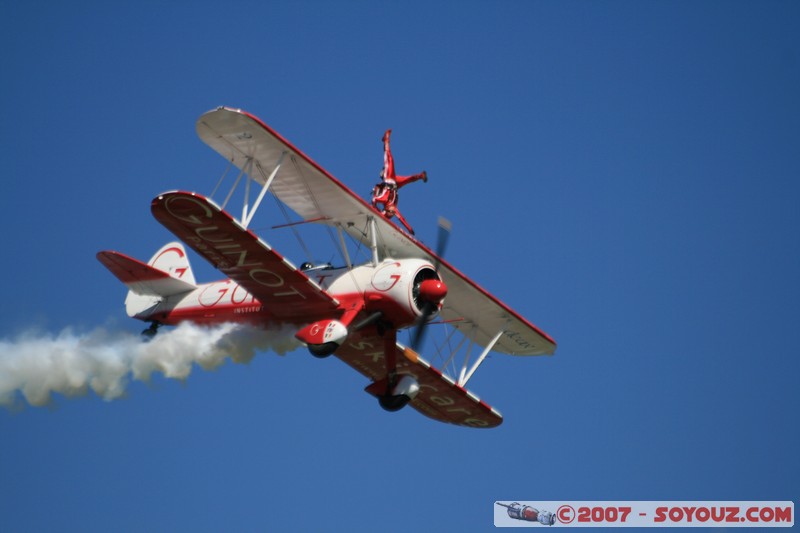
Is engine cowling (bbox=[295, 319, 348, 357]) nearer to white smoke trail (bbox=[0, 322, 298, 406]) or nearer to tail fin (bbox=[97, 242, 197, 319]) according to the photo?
white smoke trail (bbox=[0, 322, 298, 406])

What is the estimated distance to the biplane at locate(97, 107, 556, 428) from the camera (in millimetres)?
21984

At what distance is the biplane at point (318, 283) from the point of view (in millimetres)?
21984

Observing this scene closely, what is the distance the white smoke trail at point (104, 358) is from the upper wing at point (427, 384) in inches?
85.6

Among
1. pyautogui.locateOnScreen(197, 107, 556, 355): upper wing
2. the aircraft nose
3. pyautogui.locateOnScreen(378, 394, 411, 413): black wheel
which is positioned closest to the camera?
pyautogui.locateOnScreen(197, 107, 556, 355): upper wing

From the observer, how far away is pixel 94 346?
2631 cm

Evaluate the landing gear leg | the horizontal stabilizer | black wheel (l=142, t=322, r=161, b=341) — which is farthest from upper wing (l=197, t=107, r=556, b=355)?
black wheel (l=142, t=322, r=161, b=341)

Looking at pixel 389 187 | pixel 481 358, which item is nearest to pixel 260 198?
pixel 389 187

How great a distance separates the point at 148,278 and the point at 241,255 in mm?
4728

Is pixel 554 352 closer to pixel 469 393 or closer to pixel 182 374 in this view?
pixel 469 393

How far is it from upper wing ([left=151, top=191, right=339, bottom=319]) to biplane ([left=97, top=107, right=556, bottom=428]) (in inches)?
0.9

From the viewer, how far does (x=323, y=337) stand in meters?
22.0
